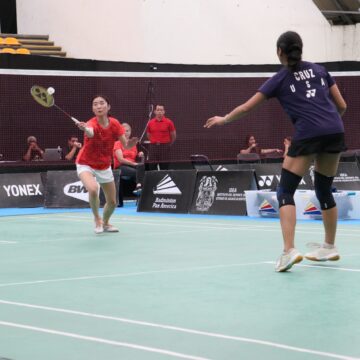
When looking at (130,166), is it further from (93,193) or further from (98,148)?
(93,193)

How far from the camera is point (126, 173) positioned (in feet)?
64.1

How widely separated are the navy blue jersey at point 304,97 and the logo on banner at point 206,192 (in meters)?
8.46

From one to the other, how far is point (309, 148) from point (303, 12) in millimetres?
19845

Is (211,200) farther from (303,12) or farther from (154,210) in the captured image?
Result: (303,12)

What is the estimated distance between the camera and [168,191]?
17.5 m

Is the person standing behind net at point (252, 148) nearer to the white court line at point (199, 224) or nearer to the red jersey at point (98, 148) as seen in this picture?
the white court line at point (199, 224)

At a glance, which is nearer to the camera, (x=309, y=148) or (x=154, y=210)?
(x=309, y=148)

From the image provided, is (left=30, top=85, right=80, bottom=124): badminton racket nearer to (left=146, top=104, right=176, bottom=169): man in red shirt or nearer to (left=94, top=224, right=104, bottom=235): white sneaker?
(left=94, top=224, right=104, bottom=235): white sneaker

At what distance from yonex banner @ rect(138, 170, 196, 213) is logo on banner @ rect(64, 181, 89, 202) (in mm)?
1534

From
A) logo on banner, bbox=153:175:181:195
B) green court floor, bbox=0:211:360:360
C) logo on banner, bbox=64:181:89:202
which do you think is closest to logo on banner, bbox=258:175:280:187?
logo on banner, bbox=153:175:181:195

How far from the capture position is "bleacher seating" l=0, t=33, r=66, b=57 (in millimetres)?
24686

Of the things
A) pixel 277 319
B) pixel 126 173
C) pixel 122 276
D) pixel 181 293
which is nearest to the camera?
pixel 277 319

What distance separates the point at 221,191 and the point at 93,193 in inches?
177

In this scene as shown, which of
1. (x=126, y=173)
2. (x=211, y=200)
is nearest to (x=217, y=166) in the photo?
(x=126, y=173)
